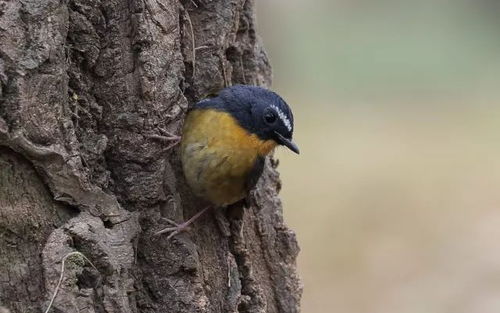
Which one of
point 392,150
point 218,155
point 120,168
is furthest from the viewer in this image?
point 392,150

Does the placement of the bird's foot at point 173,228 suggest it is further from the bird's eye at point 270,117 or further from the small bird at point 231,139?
the bird's eye at point 270,117

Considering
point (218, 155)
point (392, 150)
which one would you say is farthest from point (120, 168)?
point (392, 150)

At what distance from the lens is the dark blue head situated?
3807 mm

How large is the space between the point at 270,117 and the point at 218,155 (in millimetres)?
281

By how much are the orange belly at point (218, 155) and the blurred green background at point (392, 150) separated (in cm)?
411

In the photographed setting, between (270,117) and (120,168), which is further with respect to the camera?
(270,117)

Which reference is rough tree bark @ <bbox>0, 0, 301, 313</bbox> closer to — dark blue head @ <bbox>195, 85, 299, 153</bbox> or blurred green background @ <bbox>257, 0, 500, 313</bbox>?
dark blue head @ <bbox>195, 85, 299, 153</bbox>

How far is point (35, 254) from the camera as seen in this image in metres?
2.85

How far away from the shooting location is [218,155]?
380 centimetres

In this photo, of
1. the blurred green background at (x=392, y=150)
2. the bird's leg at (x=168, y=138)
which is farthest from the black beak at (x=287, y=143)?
the blurred green background at (x=392, y=150)

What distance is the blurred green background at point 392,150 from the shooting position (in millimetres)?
8008

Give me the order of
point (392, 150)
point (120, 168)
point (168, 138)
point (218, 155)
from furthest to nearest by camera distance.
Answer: point (392, 150)
point (218, 155)
point (168, 138)
point (120, 168)

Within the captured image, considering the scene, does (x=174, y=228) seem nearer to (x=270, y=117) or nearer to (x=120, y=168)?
(x=120, y=168)

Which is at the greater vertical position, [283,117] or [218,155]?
[283,117]
